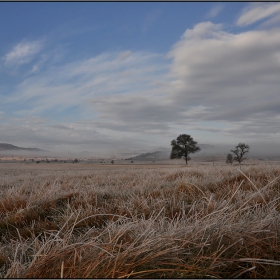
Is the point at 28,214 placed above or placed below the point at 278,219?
below

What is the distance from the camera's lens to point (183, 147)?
259 ft

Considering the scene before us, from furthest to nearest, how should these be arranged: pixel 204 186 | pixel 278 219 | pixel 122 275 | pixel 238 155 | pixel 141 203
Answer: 1. pixel 238 155
2. pixel 204 186
3. pixel 141 203
4. pixel 278 219
5. pixel 122 275

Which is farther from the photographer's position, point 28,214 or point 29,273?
point 28,214

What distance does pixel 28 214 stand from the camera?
15.5 ft

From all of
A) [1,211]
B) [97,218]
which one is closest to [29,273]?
[97,218]

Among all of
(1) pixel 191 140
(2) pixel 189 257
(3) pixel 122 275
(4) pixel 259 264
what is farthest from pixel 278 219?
(1) pixel 191 140

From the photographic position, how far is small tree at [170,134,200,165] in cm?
7838

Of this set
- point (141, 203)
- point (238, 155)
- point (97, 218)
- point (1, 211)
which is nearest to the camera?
point (97, 218)

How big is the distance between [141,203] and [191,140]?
3001 inches

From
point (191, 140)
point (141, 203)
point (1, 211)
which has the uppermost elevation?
point (191, 140)

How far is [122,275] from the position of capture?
2045 mm

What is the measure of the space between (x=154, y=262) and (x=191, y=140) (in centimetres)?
7855

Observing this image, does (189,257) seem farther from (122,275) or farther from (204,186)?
(204,186)

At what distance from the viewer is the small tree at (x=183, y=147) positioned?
78375 mm
